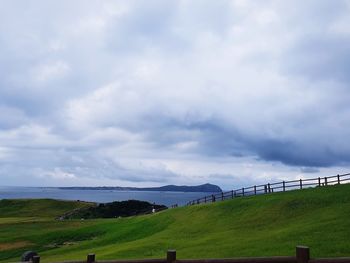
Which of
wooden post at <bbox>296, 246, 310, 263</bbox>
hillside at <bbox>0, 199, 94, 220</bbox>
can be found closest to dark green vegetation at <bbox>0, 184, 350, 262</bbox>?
wooden post at <bbox>296, 246, 310, 263</bbox>

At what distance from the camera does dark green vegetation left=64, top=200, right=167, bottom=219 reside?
9153cm

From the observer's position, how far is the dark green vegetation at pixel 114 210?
300 ft

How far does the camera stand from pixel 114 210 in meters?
99.4

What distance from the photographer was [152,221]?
Answer: 51.8 m

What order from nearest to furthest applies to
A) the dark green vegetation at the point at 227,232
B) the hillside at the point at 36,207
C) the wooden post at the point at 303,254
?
1. the wooden post at the point at 303,254
2. the dark green vegetation at the point at 227,232
3. the hillside at the point at 36,207

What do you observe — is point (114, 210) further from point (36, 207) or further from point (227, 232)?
point (227, 232)

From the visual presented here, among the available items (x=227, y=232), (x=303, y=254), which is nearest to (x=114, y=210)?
(x=227, y=232)

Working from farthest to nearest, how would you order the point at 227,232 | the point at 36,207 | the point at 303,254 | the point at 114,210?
the point at 36,207 → the point at 114,210 → the point at 227,232 → the point at 303,254

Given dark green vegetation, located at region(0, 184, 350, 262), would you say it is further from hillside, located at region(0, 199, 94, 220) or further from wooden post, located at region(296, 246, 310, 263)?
hillside, located at region(0, 199, 94, 220)

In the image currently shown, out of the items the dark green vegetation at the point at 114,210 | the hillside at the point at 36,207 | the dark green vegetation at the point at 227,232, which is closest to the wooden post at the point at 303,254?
the dark green vegetation at the point at 227,232

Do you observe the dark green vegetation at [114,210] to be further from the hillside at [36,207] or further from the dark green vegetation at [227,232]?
the dark green vegetation at [227,232]

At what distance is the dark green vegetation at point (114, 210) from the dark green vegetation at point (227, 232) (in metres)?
29.6

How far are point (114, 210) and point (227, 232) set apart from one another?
72.0m

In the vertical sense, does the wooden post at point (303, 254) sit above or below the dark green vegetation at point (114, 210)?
below
